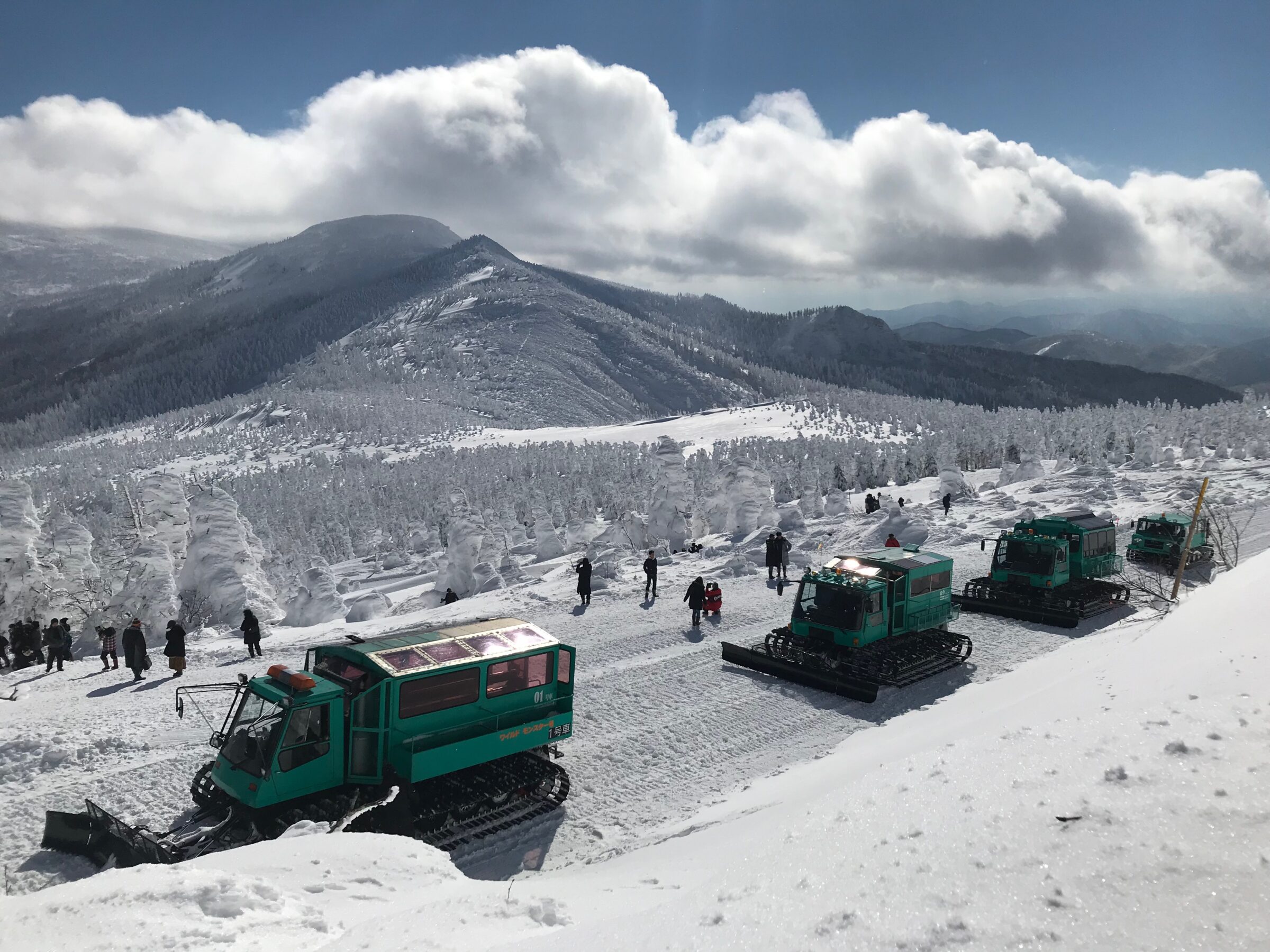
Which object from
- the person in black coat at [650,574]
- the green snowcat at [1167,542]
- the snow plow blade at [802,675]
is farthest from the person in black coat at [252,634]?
the green snowcat at [1167,542]

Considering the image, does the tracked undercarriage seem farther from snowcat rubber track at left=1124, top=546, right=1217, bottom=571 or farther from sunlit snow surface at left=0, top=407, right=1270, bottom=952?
snowcat rubber track at left=1124, top=546, right=1217, bottom=571

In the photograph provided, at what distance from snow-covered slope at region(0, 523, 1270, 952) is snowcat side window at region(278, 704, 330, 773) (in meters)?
1.41

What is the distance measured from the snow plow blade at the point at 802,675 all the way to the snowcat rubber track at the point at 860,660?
12mm

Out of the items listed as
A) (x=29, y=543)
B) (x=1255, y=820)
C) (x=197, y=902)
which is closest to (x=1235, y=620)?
(x=1255, y=820)

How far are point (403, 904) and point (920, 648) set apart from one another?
13578mm

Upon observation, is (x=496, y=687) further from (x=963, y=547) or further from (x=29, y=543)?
(x=29, y=543)

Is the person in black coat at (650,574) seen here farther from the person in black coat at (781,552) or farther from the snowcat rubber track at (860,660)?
the snowcat rubber track at (860,660)

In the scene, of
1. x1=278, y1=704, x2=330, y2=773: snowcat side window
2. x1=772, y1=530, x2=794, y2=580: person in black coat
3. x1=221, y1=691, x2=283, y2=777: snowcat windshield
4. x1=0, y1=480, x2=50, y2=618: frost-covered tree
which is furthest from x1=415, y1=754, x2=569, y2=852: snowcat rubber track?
x1=0, y1=480, x2=50, y2=618: frost-covered tree

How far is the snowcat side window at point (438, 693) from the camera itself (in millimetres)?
10602

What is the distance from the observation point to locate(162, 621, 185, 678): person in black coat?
17.1m

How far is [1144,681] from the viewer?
33.3 feet

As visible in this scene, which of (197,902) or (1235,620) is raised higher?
(1235,620)

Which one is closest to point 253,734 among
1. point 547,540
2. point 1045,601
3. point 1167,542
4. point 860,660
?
point 860,660

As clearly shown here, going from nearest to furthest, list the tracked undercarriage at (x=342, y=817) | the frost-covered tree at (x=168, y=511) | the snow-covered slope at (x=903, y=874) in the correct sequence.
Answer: the snow-covered slope at (x=903, y=874), the tracked undercarriage at (x=342, y=817), the frost-covered tree at (x=168, y=511)
